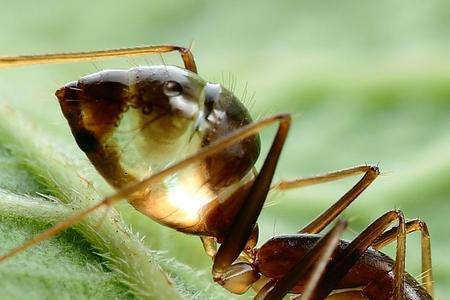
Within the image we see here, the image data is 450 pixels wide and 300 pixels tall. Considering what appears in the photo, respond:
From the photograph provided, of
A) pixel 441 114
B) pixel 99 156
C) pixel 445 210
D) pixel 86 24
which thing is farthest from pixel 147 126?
pixel 86 24

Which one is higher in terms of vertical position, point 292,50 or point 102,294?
point 292,50

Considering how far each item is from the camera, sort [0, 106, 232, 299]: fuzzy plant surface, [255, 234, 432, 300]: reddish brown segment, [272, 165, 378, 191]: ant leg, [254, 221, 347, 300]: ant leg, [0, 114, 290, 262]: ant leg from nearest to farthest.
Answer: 1. [0, 114, 290, 262]: ant leg
2. [0, 106, 232, 299]: fuzzy plant surface
3. [254, 221, 347, 300]: ant leg
4. [255, 234, 432, 300]: reddish brown segment
5. [272, 165, 378, 191]: ant leg

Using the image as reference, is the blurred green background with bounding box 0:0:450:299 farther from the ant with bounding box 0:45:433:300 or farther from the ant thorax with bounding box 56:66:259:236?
the ant thorax with bounding box 56:66:259:236

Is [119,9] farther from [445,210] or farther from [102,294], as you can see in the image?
[102,294]

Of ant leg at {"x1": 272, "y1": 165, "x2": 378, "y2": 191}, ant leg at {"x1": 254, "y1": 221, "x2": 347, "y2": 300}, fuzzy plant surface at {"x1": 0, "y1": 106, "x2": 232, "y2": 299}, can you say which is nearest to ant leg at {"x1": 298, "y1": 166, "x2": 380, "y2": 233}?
ant leg at {"x1": 272, "y1": 165, "x2": 378, "y2": 191}

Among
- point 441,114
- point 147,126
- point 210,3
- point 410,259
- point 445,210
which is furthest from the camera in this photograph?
point 210,3

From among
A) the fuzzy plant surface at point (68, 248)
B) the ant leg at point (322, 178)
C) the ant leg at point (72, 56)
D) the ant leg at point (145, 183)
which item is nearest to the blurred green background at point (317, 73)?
the ant leg at point (322, 178)
